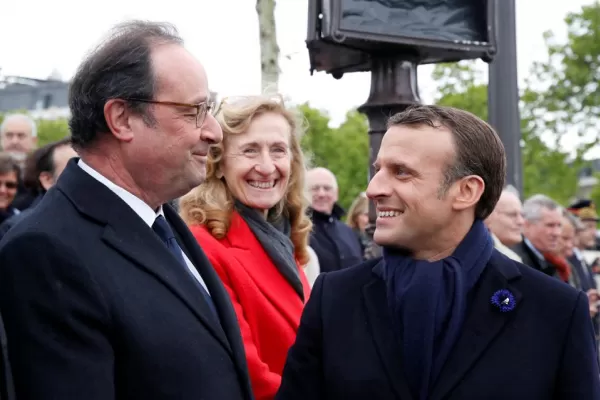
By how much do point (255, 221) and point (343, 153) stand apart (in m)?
37.5

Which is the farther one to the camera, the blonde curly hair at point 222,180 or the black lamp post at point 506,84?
the black lamp post at point 506,84

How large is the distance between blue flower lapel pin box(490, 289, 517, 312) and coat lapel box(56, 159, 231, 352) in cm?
83

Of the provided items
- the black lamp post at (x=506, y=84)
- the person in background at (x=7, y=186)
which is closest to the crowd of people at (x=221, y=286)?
the person in background at (x=7, y=186)

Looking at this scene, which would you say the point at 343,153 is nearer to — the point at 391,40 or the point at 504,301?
the point at 391,40

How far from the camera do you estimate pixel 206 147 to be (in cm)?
314

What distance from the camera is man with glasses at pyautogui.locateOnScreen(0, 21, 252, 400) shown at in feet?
8.21

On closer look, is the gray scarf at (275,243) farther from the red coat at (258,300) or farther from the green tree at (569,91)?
the green tree at (569,91)

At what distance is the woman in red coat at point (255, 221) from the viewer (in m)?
3.87

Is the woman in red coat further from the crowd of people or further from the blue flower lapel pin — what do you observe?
the blue flower lapel pin

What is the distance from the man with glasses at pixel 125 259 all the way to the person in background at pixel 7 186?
12.4 ft

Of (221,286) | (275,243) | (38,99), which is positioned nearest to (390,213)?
(221,286)

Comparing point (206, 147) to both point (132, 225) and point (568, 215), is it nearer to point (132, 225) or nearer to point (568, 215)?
point (132, 225)

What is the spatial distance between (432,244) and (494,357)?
40 cm

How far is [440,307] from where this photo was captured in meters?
2.96
